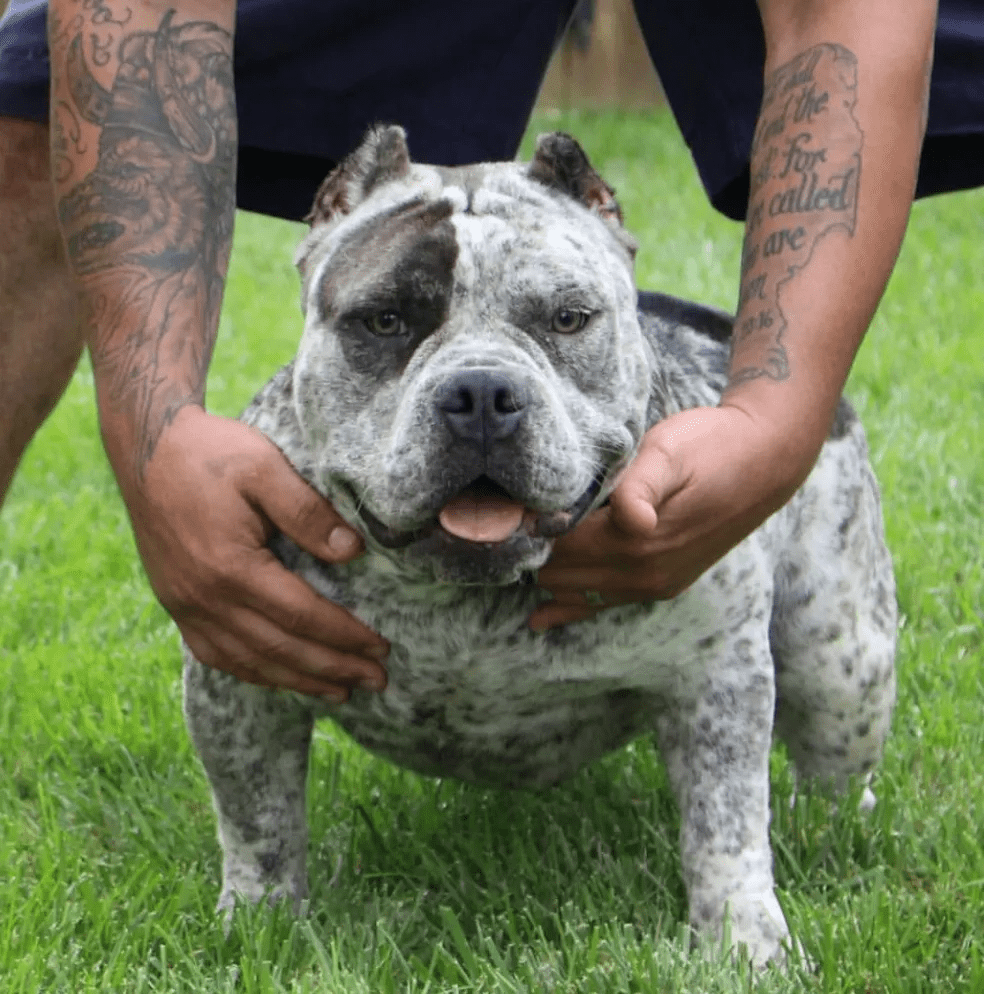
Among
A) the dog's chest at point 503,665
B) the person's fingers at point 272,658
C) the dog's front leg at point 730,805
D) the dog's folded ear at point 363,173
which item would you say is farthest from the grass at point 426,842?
the dog's folded ear at point 363,173

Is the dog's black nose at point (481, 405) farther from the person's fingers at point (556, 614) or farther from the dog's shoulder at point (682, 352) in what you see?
the dog's shoulder at point (682, 352)

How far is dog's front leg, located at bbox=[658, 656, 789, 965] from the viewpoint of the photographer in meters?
3.11

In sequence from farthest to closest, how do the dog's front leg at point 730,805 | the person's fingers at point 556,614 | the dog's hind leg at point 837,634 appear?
1. the dog's hind leg at point 837,634
2. the dog's front leg at point 730,805
3. the person's fingers at point 556,614

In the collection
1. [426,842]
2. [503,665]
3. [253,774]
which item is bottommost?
[426,842]

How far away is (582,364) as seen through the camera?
2908 mm

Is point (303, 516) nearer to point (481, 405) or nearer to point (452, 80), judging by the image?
point (481, 405)

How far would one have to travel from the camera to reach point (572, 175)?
3.11m

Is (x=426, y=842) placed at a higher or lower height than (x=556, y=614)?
lower

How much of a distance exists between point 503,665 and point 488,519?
0.41 metres

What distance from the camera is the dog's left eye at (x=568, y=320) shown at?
289 cm

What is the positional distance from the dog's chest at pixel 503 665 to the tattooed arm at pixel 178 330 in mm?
90

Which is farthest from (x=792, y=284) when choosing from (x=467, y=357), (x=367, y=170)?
(x=367, y=170)

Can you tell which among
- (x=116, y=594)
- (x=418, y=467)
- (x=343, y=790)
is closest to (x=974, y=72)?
(x=418, y=467)

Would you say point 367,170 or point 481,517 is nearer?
point 481,517
